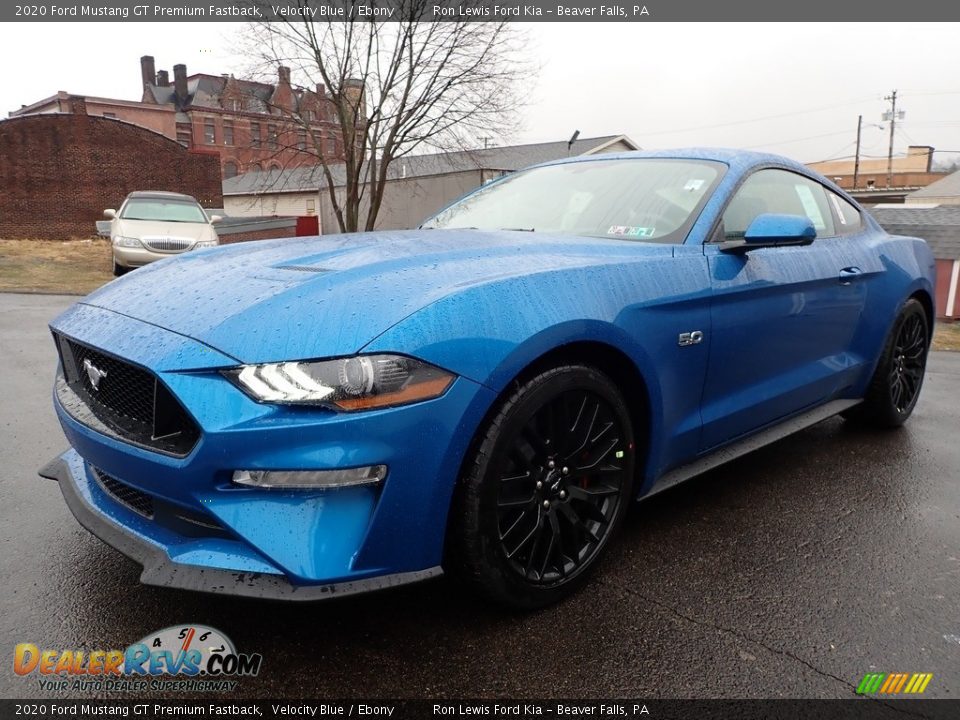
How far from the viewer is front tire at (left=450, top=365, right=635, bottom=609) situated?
6.11 ft

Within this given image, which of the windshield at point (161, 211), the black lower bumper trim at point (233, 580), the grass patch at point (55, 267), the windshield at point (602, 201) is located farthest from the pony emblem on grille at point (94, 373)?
the windshield at point (161, 211)

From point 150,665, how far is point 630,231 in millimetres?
2196

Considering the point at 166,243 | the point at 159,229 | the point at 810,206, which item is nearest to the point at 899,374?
the point at 810,206

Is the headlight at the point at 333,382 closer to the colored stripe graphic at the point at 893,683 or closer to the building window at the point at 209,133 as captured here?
the colored stripe graphic at the point at 893,683

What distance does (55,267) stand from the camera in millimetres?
14977

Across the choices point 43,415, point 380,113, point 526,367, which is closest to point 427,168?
point 380,113

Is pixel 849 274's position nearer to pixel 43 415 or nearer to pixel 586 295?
pixel 586 295

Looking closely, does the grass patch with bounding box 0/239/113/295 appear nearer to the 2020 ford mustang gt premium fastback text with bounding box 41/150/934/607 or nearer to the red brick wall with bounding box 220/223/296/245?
the red brick wall with bounding box 220/223/296/245

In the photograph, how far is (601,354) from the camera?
7.18ft

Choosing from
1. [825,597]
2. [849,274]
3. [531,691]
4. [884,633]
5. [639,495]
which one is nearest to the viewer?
[531,691]

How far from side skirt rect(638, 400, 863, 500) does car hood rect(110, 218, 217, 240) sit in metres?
11.0

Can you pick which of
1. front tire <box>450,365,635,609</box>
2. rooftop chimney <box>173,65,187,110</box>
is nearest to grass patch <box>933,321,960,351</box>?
front tire <box>450,365,635,609</box>

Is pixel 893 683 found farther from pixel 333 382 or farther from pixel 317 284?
pixel 317 284

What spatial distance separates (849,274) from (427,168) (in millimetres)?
29836
